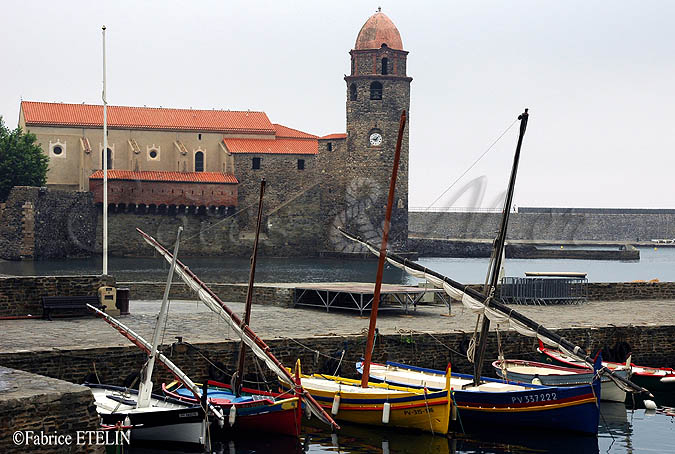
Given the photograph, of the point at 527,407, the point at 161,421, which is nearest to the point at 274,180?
the point at 527,407

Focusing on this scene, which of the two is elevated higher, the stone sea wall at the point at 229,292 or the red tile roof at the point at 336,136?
the red tile roof at the point at 336,136

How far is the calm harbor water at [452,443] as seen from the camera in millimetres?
16172

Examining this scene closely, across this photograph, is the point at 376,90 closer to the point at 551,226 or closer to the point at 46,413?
the point at 551,226

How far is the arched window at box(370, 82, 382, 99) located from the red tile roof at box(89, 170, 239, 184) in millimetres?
11309

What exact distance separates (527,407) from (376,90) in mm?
55995

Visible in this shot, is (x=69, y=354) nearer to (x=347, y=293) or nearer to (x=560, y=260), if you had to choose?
(x=347, y=293)

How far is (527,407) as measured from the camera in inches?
672

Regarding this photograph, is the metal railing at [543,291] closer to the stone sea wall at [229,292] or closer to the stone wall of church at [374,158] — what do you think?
the stone sea wall at [229,292]

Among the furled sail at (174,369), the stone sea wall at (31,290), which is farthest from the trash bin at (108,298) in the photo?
the furled sail at (174,369)

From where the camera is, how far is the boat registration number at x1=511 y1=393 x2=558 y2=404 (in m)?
17.0

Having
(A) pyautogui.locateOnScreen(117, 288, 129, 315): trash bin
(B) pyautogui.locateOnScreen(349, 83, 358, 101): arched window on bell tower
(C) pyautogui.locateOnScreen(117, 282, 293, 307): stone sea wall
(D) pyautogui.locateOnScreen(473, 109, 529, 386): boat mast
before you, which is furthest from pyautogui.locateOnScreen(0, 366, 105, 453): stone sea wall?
(B) pyautogui.locateOnScreen(349, 83, 358, 101): arched window on bell tower

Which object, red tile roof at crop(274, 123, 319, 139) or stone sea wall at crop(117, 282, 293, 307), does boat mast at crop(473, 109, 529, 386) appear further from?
red tile roof at crop(274, 123, 319, 139)

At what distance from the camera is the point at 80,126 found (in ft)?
237

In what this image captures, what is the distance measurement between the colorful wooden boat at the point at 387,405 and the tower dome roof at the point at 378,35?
5556cm
